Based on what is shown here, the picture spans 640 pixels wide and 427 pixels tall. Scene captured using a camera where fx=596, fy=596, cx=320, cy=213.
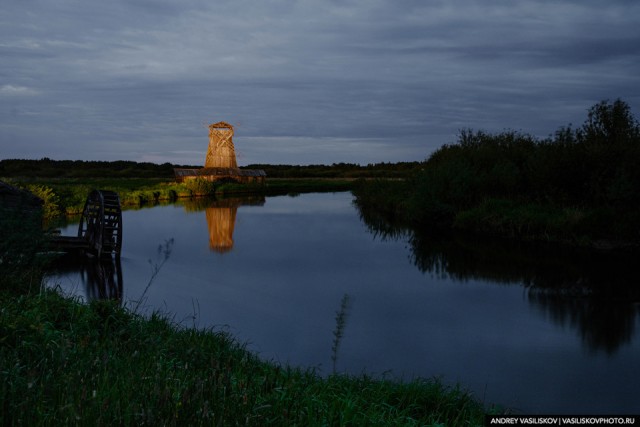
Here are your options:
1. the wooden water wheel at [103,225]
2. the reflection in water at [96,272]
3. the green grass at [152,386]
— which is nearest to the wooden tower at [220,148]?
the wooden water wheel at [103,225]

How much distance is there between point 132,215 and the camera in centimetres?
4250

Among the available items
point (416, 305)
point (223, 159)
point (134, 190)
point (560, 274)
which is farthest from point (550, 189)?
point (223, 159)

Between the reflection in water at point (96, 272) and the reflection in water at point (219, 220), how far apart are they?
7.09 meters

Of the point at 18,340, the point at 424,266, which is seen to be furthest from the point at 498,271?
the point at 18,340

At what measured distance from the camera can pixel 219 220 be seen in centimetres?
4088

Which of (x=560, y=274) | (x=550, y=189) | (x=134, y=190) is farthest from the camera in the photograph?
(x=134, y=190)

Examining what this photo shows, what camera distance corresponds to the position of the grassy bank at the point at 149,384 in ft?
13.9

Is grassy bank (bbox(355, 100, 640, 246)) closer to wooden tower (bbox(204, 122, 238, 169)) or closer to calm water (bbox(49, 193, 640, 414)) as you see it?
calm water (bbox(49, 193, 640, 414))

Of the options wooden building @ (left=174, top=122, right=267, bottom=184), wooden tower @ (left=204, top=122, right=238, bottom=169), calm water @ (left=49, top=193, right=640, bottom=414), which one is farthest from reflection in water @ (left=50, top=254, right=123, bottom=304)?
wooden tower @ (left=204, top=122, right=238, bottom=169)

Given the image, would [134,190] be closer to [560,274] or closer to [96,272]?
[96,272]

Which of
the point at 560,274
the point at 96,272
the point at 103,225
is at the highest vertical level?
the point at 103,225

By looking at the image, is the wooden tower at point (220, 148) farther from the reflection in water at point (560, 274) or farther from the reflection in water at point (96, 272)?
the reflection in water at point (96, 272)

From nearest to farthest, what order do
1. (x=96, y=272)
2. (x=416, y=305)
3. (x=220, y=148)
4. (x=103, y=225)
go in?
(x=416, y=305)
(x=96, y=272)
(x=103, y=225)
(x=220, y=148)

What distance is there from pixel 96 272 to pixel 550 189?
73.6 ft
